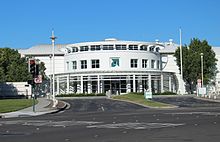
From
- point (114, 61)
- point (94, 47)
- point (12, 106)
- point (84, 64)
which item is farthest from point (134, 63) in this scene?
point (12, 106)

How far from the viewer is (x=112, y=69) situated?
89.4 metres

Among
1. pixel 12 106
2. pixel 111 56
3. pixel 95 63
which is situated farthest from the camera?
pixel 95 63

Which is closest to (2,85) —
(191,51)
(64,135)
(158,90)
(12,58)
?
(12,58)

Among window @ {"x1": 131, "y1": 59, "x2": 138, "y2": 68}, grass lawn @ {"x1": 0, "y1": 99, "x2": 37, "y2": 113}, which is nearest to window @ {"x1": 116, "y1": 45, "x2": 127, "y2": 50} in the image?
window @ {"x1": 131, "y1": 59, "x2": 138, "y2": 68}

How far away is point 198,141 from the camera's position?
44.9 feet

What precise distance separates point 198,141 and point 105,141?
295cm

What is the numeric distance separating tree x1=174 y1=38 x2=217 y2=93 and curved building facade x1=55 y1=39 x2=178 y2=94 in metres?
5.51

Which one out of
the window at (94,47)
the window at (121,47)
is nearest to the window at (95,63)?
the window at (94,47)

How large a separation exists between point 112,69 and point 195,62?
18893 millimetres

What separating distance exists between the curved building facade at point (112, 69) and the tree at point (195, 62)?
5507mm

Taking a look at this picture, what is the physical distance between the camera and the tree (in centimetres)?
9462

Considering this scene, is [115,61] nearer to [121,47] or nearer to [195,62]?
[121,47]

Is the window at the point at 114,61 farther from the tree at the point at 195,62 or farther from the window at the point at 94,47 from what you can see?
the tree at the point at 195,62

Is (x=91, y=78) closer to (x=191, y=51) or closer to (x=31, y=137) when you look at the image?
(x=191, y=51)
